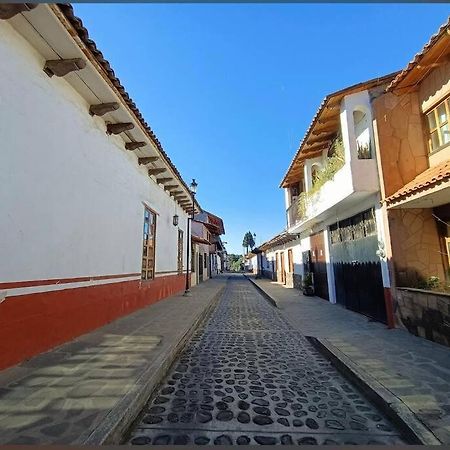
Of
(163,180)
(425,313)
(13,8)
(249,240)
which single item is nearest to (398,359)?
(425,313)

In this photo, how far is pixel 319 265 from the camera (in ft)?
39.5

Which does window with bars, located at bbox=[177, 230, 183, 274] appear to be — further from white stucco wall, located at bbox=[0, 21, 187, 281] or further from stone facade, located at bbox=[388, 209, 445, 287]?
stone facade, located at bbox=[388, 209, 445, 287]

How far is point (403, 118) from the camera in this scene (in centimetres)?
664

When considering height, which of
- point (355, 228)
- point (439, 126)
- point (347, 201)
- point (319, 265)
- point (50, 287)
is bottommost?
point (50, 287)

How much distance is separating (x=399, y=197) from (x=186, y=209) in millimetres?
11637

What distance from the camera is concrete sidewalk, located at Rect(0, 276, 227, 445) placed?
2.25 metres

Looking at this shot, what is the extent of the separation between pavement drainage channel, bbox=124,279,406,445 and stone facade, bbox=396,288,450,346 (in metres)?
2.05

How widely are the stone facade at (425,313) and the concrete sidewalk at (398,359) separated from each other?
18 centimetres

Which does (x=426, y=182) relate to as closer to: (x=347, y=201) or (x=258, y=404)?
(x=347, y=201)

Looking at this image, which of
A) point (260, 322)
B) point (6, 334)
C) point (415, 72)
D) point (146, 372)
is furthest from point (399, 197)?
point (6, 334)

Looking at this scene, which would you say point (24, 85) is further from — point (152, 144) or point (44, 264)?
point (152, 144)

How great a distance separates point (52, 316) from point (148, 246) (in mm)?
5143

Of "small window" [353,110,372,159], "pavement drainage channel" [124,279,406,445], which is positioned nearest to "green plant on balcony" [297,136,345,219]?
"small window" [353,110,372,159]

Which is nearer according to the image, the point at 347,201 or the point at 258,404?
the point at 258,404
